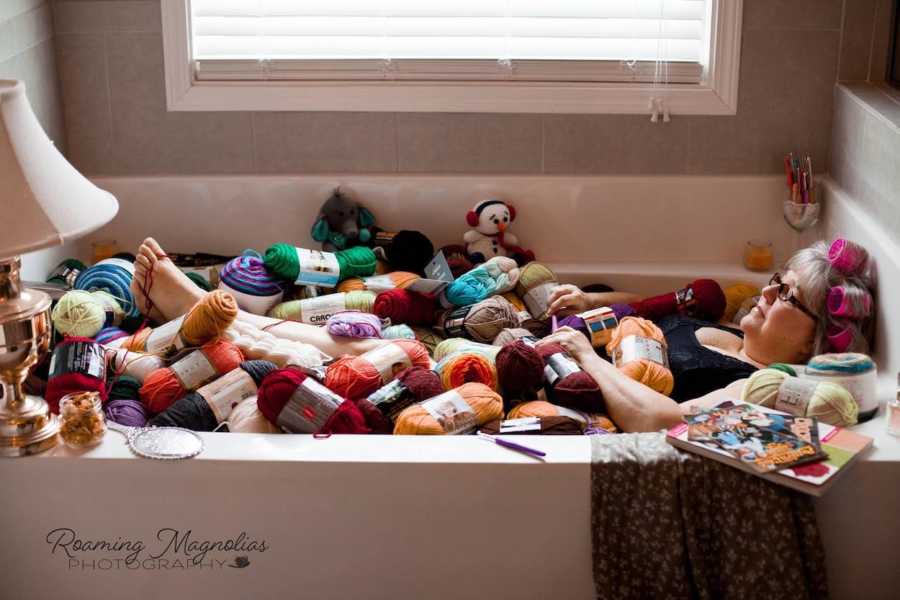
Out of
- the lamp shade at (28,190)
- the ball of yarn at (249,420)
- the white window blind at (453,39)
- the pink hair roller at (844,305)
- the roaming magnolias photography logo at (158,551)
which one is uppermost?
the white window blind at (453,39)

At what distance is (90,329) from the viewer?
101 inches

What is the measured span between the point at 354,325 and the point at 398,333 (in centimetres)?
12

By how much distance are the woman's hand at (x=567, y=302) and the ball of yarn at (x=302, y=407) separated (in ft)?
2.61

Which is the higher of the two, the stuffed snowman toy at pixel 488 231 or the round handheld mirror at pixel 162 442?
the stuffed snowman toy at pixel 488 231

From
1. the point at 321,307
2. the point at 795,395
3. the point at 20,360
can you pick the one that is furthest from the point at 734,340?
the point at 20,360

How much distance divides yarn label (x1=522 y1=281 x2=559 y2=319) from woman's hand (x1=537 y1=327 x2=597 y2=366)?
0.29 m

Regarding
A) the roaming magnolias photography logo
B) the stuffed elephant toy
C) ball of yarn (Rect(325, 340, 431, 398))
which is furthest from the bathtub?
the stuffed elephant toy

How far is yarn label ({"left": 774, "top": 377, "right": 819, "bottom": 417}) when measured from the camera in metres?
2.19

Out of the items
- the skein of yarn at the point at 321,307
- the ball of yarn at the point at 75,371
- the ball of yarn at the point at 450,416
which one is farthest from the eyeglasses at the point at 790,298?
the ball of yarn at the point at 75,371

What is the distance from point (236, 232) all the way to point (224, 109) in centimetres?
36

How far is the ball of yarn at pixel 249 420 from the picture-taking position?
7.33 ft

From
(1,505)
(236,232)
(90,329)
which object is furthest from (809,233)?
(1,505)

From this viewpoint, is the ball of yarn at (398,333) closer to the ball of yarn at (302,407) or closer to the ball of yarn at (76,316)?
the ball of yarn at (302,407)

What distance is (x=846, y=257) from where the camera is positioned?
2.60 m
